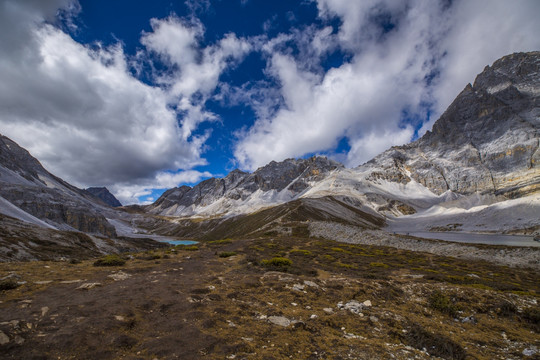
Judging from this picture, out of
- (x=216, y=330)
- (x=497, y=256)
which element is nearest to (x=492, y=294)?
(x=216, y=330)

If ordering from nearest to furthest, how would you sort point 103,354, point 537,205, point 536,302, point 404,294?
1. point 103,354
2. point 536,302
3. point 404,294
4. point 537,205

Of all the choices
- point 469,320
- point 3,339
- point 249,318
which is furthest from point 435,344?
point 3,339

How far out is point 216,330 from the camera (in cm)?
856

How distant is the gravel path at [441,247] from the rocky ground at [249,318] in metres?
36.9

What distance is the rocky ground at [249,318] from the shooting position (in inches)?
287

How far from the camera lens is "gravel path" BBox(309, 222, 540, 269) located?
39.5 m

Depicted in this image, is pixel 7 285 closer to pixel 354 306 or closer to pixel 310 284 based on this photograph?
pixel 310 284

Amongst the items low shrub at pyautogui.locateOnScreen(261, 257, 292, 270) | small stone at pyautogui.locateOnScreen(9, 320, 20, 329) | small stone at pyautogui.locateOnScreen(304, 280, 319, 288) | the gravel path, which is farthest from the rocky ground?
the gravel path

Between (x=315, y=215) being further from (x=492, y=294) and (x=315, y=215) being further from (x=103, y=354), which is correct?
(x=103, y=354)

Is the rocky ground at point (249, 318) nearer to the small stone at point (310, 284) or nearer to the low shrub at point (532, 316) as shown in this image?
the low shrub at point (532, 316)

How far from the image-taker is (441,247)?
49781 mm

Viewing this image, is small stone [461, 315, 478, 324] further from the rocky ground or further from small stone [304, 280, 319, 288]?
small stone [304, 280, 319, 288]

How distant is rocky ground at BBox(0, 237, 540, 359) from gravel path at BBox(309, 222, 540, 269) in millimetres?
36917

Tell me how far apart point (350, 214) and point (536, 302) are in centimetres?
16423
